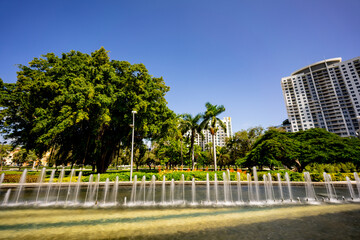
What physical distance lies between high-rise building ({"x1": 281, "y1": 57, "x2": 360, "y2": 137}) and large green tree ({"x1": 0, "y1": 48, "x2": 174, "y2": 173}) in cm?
10743

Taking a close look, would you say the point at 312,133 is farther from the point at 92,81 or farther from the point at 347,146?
the point at 92,81

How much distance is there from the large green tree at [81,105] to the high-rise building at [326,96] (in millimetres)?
107432

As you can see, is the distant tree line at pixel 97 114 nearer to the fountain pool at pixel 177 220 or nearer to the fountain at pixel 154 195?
the fountain at pixel 154 195

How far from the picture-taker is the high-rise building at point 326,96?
3376 inches

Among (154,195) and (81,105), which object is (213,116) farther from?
(81,105)

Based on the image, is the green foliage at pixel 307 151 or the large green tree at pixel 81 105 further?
the green foliage at pixel 307 151

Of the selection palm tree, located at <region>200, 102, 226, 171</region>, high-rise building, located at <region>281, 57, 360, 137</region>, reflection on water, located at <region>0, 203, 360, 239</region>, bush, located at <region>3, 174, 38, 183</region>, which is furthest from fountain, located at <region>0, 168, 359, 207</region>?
high-rise building, located at <region>281, 57, 360, 137</region>

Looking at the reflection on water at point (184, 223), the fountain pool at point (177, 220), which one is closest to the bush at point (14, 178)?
the fountain pool at point (177, 220)

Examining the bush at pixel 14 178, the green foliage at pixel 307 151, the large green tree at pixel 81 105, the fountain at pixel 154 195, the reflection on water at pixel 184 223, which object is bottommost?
the reflection on water at pixel 184 223

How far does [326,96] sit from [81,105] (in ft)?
411

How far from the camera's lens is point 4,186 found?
13047 millimetres

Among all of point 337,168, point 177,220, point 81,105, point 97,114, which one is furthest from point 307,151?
point 81,105

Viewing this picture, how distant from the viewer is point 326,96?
94.8 metres

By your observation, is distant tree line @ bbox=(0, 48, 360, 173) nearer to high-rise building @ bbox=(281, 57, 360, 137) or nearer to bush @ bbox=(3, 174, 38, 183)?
bush @ bbox=(3, 174, 38, 183)
